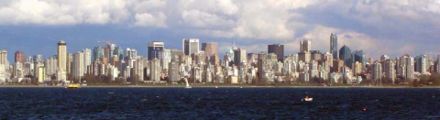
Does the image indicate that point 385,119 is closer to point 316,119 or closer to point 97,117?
point 316,119

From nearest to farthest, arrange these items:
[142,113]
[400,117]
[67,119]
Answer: [67,119] < [400,117] < [142,113]

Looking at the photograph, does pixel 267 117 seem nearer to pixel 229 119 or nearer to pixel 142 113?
pixel 229 119

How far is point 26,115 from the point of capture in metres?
84.1

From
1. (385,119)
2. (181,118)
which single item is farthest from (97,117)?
(385,119)

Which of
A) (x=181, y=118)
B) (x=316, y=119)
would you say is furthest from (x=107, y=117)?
→ (x=316, y=119)

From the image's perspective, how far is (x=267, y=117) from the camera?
80438 millimetres

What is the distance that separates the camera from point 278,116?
270 ft

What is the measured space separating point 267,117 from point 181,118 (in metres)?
8.17

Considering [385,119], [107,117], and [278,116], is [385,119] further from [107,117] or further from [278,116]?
[107,117]

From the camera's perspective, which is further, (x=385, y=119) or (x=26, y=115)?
(x=26, y=115)

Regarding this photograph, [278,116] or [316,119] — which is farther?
[278,116]

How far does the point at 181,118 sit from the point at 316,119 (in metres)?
12.5

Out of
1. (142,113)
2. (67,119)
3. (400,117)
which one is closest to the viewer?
(67,119)

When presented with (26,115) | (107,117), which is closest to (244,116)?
(107,117)
